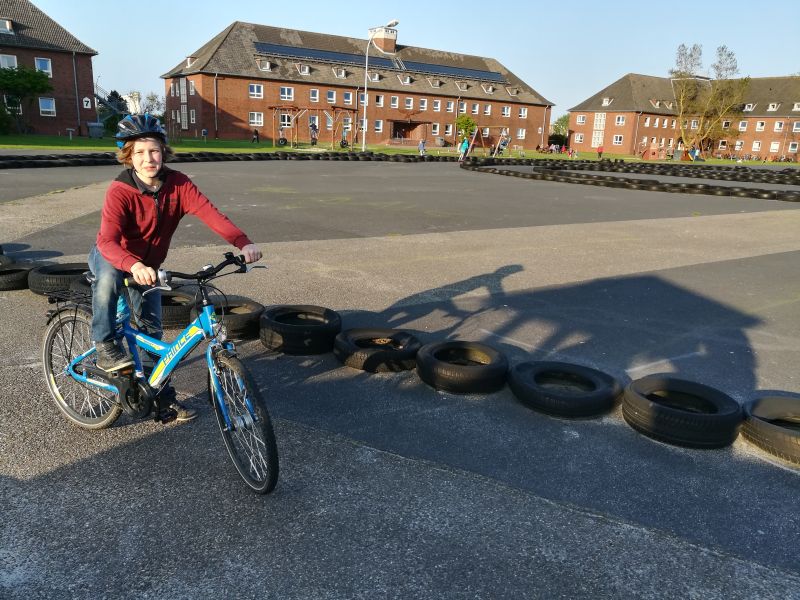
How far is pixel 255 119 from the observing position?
6481 cm

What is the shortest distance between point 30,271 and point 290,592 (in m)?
6.29

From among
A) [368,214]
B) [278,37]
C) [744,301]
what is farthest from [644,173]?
[278,37]

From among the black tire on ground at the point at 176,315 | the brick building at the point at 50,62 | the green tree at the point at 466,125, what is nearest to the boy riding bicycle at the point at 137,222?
the black tire on ground at the point at 176,315

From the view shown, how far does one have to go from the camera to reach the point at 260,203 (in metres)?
16.0

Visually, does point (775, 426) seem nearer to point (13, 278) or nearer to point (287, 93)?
point (13, 278)

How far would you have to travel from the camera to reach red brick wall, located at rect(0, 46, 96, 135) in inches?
2083

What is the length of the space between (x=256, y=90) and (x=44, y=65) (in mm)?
19854

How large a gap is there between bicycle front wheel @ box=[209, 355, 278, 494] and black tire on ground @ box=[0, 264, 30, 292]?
5.17 meters

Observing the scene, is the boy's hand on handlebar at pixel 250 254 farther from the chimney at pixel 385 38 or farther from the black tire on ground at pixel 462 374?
the chimney at pixel 385 38

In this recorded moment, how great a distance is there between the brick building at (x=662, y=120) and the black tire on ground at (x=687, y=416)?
9000 cm

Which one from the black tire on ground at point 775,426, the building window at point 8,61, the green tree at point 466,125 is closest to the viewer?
the black tire on ground at point 775,426

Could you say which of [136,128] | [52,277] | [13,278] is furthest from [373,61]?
[136,128]

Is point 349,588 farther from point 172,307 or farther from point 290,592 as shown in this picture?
point 172,307

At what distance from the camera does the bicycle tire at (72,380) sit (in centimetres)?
417
